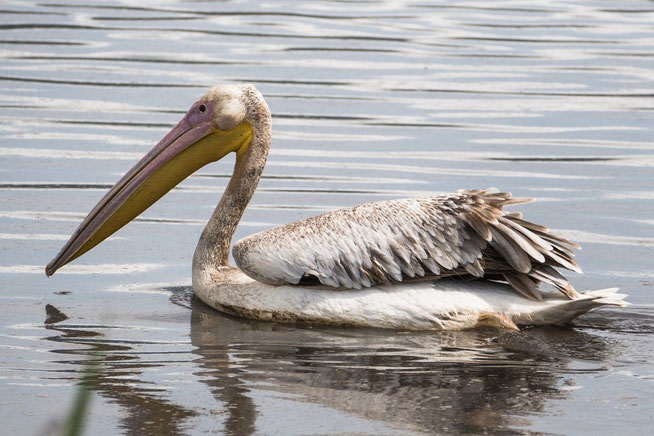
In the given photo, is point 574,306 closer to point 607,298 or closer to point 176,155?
point 607,298

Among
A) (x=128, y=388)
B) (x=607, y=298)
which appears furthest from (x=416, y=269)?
(x=128, y=388)

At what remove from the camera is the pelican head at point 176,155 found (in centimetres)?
630

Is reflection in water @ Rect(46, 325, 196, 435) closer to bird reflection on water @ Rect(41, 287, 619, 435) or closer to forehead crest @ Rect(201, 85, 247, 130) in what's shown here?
bird reflection on water @ Rect(41, 287, 619, 435)

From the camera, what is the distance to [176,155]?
6.39 m

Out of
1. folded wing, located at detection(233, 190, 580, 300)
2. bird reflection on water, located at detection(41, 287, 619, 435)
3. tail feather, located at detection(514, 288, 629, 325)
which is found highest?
folded wing, located at detection(233, 190, 580, 300)

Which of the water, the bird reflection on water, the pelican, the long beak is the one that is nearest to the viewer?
the bird reflection on water

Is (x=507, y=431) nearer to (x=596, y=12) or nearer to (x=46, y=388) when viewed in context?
(x=46, y=388)

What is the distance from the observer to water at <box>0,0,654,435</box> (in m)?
4.69

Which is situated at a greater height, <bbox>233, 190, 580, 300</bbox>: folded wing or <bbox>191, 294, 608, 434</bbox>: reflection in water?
<bbox>233, 190, 580, 300</bbox>: folded wing

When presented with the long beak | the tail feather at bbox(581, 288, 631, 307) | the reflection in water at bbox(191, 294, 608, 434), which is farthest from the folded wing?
the long beak

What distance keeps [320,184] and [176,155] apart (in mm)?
2343

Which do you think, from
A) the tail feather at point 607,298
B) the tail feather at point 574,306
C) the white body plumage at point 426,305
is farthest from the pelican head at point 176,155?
the tail feather at point 607,298

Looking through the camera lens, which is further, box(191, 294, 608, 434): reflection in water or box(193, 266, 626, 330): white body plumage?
box(193, 266, 626, 330): white body plumage

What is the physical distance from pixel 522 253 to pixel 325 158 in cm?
393
